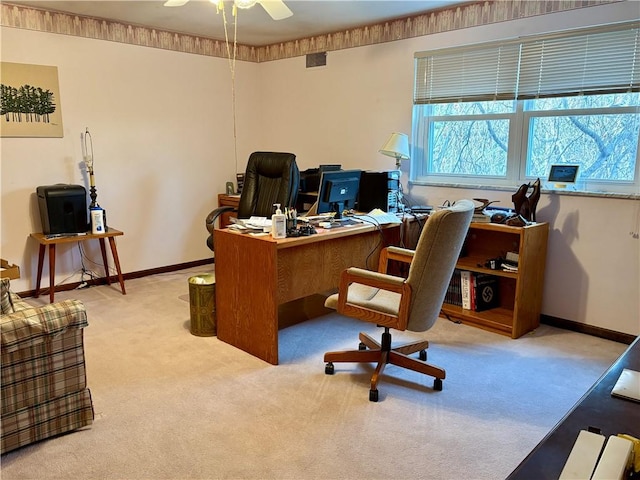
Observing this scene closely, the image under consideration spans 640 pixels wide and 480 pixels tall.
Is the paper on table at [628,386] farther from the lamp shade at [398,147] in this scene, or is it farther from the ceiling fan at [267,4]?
the lamp shade at [398,147]

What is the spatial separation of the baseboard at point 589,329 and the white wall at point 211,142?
40 millimetres

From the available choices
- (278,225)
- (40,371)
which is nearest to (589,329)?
(278,225)

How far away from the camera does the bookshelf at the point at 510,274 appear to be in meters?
3.21

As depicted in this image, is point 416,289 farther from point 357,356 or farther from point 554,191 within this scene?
point 554,191

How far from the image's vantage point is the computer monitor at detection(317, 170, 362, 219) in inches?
130

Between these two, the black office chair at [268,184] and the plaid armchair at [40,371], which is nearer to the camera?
the plaid armchair at [40,371]

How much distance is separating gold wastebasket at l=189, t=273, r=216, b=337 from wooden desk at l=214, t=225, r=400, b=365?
0.08m

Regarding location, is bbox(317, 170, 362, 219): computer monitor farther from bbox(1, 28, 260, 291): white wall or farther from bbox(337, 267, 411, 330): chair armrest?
bbox(1, 28, 260, 291): white wall

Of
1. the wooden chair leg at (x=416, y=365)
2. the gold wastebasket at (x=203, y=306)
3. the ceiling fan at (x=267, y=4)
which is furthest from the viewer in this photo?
the gold wastebasket at (x=203, y=306)

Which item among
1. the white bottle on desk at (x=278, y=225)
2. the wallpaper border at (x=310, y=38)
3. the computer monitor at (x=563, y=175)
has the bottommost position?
the white bottle on desk at (x=278, y=225)

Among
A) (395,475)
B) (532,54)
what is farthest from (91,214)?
(532,54)

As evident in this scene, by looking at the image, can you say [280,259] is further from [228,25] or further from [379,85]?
[228,25]

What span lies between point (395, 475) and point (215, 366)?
51.4 inches

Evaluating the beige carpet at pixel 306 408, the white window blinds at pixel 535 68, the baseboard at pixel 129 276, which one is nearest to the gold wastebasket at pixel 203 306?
the beige carpet at pixel 306 408
